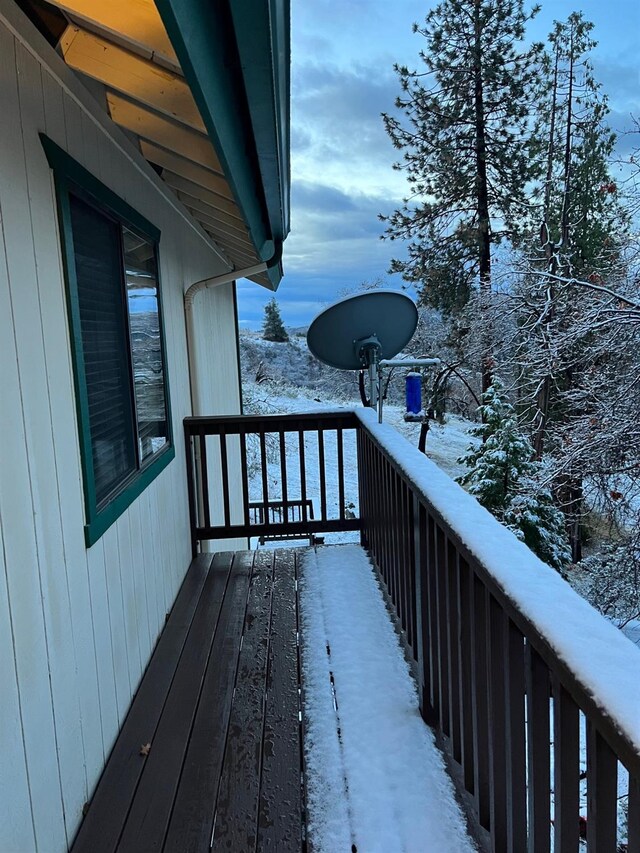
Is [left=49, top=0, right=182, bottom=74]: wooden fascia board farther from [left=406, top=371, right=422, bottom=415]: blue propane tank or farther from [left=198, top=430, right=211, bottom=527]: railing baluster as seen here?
[left=198, top=430, right=211, bottom=527]: railing baluster

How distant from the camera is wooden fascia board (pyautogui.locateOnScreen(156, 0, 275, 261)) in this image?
1140mm

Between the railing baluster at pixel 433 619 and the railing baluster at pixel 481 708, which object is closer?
the railing baluster at pixel 481 708

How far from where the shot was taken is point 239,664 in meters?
2.61

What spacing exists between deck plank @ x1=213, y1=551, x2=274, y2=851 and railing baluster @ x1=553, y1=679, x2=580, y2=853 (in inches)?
38.6

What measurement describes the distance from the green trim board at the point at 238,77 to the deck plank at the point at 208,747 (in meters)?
1.99

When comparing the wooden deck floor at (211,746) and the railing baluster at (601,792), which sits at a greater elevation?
the railing baluster at (601,792)

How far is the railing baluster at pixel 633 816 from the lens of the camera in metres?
0.74

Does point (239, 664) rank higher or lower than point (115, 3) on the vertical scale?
lower

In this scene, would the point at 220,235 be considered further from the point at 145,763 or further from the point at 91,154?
the point at 145,763

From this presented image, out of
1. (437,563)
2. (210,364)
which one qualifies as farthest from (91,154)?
(210,364)

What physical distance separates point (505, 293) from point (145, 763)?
36.0 feet

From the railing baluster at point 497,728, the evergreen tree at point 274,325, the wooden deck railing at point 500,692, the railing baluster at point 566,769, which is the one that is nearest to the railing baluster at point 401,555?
the wooden deck railing at point 500,692

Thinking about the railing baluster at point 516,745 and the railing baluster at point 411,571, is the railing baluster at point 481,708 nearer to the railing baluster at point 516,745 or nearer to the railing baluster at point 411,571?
the railing baluster at point 516,745

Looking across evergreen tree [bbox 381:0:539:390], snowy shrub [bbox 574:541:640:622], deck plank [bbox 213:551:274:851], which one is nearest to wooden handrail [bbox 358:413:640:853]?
deck plank [bbox 213:551:274:851]
